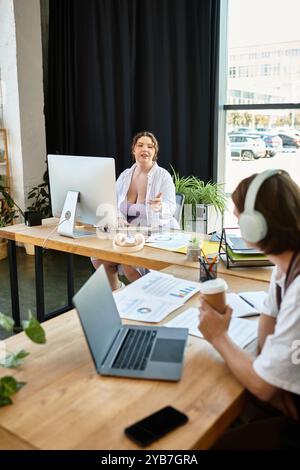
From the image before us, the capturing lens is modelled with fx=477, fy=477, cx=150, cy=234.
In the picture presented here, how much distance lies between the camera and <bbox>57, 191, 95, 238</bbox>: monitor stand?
2.73 meters

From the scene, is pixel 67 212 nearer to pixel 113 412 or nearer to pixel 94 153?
pixel 113 412

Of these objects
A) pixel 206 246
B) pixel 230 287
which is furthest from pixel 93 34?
pixel 230 287

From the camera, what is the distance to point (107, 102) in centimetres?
485

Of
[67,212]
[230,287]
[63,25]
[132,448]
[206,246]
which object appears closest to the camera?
[132,448]

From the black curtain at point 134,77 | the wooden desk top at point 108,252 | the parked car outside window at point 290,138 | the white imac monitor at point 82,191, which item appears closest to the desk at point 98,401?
the wooden desk top at point 108,252

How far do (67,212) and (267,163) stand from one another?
2290 millimetres

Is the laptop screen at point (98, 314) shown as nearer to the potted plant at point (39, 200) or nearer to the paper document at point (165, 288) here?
the paper document at point (165, 288)

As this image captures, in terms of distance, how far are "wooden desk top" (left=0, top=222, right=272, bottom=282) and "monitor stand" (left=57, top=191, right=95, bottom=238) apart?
0.04 metres

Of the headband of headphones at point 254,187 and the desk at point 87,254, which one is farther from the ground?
the headband of headphones at point 254,187

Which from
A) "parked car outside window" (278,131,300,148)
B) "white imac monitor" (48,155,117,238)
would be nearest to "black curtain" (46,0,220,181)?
"parked car outside window" (278,131,300,148)

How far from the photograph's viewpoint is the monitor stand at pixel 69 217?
2.73m

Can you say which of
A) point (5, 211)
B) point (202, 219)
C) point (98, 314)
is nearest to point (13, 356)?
point (98, 314)

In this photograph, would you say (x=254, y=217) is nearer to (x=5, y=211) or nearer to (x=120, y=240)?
(x=120, y=240)

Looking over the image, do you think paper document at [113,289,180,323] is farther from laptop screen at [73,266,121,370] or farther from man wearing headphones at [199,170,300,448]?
man wearing headphones at [199,170,300,448]
